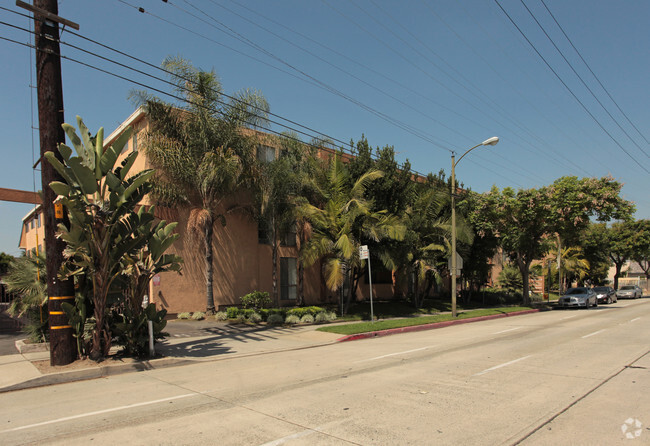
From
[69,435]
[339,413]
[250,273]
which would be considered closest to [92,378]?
[69,435]

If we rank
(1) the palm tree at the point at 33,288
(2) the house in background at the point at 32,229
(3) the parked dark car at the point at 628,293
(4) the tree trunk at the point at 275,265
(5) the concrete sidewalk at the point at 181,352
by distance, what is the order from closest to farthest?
1. (5) the concrete sidewalk at the point at 181,352
2. (1) the palm tree at the point at 33,288
3. (4) the tree trunk at the point at 275,265
4. (2) the house in background at the point at 32,229
5. (3) the parked dark car at the point at 628,293

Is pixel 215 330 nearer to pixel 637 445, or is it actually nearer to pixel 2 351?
pixel 2 351

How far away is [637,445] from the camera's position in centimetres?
478

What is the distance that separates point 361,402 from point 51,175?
28.5ft

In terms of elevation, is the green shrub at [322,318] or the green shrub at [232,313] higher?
the green shrub at [232,313]

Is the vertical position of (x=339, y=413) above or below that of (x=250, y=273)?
below

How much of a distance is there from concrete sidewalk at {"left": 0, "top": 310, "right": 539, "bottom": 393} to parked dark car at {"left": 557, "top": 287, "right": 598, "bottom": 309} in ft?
49.2

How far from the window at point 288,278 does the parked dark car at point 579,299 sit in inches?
760

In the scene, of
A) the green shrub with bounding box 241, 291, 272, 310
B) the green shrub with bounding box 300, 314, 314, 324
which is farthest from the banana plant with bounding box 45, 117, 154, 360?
the green shrub with bounding box 300, 314, 314, 324

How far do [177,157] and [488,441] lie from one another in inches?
629

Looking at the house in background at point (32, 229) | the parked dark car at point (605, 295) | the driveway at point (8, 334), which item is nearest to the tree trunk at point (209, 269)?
the driveway at point (8, 334)

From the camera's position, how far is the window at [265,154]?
20541mm

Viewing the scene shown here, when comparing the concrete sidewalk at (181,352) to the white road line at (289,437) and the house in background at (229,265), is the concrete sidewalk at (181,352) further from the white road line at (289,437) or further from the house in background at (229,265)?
the white road line at (289,437)

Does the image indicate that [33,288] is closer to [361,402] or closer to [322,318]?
[322,318]
